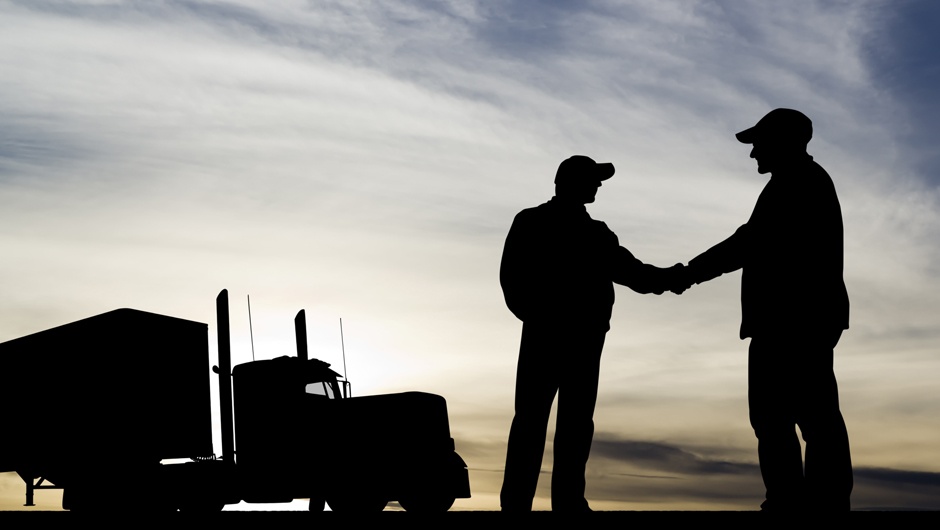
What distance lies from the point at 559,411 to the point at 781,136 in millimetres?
2492

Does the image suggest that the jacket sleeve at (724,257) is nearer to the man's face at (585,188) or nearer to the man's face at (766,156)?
the man's face at (766,156)

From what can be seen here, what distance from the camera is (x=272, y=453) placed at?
53.9 ft

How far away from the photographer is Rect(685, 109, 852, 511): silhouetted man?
7.18 metres

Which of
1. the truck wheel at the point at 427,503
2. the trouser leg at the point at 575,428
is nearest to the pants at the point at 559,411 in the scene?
the trouser leg at the point at 575,428

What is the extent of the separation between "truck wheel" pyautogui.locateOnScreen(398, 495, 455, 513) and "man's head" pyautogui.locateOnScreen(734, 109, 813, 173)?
9.88 meters

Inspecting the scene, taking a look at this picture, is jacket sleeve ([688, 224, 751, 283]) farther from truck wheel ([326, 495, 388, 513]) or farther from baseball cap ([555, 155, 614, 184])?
truck wheel ([326, 495, 388, 513])

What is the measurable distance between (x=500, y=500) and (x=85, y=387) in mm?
11241

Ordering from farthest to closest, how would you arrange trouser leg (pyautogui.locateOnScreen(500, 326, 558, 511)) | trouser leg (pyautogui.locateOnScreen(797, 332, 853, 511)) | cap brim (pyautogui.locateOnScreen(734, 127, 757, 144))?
trouser leg (pyautogui.locateOnScreen(500, 326, 558, 511)) < cap brim (pyautogui.locateOnScreen(734, 127, 757, 144)) < trouser leg (pyautogui.locateOnScreen(797, 332, 853, 511))

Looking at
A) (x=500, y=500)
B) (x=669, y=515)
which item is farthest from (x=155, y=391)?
(x=669, y=515)

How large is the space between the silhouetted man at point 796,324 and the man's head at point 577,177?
1.23m

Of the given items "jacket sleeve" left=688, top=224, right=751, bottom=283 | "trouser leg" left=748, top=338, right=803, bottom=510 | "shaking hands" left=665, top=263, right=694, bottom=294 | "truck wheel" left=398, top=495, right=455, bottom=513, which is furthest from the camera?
"truck wheel" left=398, top=495, right=455, bottom=513

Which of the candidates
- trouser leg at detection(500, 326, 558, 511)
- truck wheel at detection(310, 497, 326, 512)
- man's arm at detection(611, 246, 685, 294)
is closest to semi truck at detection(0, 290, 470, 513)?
truck wheel at detection(310, 497, 326, 512)

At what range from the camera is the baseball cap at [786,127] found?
7445 mm

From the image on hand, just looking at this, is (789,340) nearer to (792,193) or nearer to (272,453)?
(792,193)
